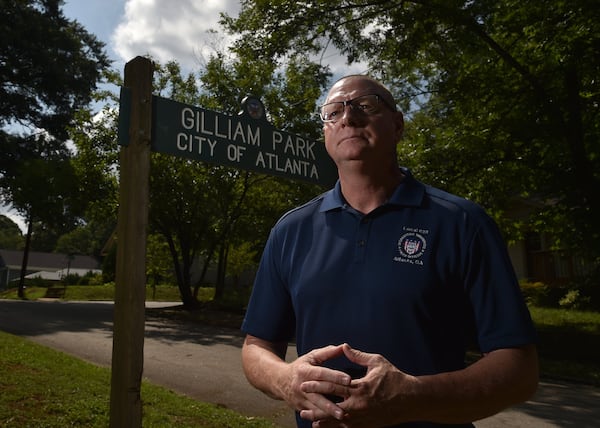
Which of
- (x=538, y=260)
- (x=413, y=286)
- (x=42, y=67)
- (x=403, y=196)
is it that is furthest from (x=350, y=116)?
(x=42, y=67)

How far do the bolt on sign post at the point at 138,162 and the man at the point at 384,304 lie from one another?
151 centimetres

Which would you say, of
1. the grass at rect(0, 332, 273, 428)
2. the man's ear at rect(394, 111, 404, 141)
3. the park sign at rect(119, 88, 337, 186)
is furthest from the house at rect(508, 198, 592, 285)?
the man's ear at rect(394, 111, 404, 141)

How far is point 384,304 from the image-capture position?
4.65 ft

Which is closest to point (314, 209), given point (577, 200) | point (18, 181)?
point (577, 200)

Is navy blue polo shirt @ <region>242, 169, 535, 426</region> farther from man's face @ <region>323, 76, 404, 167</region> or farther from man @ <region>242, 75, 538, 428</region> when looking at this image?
man's face @ <region>323, 76, 404, 167</region>

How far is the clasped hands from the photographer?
124cm

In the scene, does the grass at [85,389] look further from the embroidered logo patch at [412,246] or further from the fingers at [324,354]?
the embroidered logo patch at [412,246]

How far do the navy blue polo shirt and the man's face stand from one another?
0.48 ft

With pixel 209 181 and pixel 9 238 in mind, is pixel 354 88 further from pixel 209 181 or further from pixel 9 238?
pixel 9 238

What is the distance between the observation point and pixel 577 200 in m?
10.3

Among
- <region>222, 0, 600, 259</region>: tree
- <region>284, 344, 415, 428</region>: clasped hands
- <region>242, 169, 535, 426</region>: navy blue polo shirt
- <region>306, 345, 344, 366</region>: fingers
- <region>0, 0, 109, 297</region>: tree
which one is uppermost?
<region>0, 0, 109, 297</region>: tree

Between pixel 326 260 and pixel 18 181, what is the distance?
103 feet

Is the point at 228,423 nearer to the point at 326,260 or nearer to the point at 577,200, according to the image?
the point at 326,260

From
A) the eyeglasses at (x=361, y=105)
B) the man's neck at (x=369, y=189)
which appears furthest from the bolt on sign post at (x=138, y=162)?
the man's neck at (x=369, y=189)
